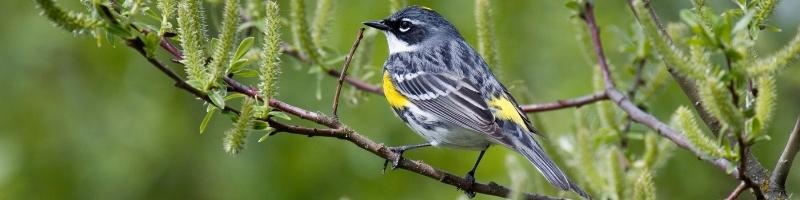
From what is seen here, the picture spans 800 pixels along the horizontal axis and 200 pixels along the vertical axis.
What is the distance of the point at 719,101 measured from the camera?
83.2 inches

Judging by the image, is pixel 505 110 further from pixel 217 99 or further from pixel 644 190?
pixel 217 99

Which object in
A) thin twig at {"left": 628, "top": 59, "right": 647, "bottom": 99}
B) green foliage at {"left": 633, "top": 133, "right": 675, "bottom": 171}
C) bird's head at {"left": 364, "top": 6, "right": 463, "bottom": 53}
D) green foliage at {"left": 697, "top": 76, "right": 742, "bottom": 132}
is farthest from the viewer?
bird's head at {"left": 364, "top": 6, "right": 463, "bottom": 53}

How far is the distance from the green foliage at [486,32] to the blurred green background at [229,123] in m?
2.17

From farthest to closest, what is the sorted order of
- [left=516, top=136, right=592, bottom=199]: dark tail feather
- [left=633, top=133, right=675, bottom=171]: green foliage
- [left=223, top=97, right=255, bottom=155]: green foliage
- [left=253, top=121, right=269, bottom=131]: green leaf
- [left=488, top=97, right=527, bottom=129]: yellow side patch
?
1. [left=488, top=97, right=527, bottom=129]: yellow side patch
2. [left=633, top=133, right=675, bottom=171]: green foliage
3. [left=516, top=136, right=592, bottom=199]: dark tail feather
4. [left=253, top=121, right=269, bottom=131]: green leaf
5. [left=223, top=97, right=255, bottom=155]: green foliage

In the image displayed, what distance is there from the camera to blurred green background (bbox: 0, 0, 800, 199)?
5.99 meters

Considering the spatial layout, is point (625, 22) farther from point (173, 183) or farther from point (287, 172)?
point (173, 183)

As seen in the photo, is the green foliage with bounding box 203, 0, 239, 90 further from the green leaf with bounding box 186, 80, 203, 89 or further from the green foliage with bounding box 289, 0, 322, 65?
the green foliage with bounding box 289, 0, 322, 65

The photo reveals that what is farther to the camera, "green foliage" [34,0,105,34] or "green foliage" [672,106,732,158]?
"green foliage" [672,106,732,158]

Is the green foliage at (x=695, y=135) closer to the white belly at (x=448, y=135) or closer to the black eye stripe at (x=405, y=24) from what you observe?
the white belly at (x=448, y=135)

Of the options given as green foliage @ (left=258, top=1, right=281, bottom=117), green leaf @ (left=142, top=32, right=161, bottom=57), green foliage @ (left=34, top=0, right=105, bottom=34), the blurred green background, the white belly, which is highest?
green foliage @ (left=34, top=0, right=105, bottom=34)

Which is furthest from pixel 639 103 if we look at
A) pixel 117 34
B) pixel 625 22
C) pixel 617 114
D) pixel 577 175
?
pixel 625 22

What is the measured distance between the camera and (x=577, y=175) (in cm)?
347

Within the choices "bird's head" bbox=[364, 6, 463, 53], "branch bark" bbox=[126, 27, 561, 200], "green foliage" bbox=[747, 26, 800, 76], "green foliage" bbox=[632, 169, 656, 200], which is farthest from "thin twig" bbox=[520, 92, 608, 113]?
"green foliage" bbox=[747, 26, 800, 76]

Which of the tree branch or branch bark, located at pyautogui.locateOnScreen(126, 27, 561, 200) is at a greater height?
branch bark, located at pyautogui.locateOnScreen(126, 27, 561, 200)
